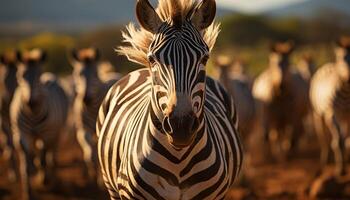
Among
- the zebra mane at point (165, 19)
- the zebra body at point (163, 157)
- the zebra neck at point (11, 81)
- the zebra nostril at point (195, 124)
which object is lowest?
the zebra body at point (163, 157)

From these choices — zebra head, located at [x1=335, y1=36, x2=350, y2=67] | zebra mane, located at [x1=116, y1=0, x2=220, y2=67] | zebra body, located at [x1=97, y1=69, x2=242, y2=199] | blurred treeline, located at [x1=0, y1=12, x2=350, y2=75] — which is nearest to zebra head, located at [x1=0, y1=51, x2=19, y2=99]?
zebra head, located at [x1=335, y1=36, x2=350, y2=67]

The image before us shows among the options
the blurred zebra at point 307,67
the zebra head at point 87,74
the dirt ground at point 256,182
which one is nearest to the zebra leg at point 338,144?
the dirt ground at point 256,182

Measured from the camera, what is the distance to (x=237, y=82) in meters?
10.8

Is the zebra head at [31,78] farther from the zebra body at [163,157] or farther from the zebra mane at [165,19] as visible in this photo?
the zebra mane at [165,19]

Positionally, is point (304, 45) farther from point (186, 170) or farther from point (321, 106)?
point (186, 170)

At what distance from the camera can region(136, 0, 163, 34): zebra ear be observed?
3.32 metres

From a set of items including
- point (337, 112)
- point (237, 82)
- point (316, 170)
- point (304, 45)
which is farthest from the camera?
point (304, 45)

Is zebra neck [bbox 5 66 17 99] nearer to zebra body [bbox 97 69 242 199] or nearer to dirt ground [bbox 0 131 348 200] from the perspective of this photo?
dirt ground [bbox 0 131 348 200]

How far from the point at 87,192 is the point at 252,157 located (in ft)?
15.8

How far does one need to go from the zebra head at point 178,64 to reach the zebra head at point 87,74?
4898mm

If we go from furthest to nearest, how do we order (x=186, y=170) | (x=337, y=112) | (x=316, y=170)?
(x=316, y=170) < (x=337, y=112) < (x=186, y=170)

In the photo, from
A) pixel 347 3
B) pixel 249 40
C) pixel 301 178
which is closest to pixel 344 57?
pixel 301 178

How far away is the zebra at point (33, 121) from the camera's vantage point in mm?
8008

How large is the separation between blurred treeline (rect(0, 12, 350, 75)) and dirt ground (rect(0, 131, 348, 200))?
1444 cm
